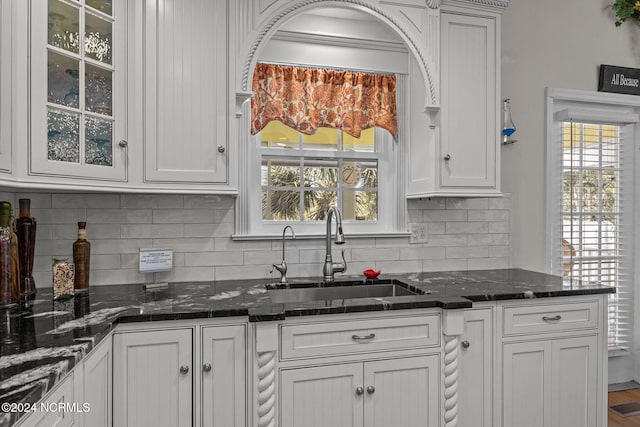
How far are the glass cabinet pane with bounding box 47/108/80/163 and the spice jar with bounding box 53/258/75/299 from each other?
44 cm

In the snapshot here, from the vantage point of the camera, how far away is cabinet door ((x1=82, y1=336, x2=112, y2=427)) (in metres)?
1.38

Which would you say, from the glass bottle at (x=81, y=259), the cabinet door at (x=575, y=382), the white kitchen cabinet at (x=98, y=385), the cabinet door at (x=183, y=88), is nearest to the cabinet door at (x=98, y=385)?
the white kitchen cabinet at (x=98, y=385)

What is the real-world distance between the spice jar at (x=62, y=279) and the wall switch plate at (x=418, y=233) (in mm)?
1786

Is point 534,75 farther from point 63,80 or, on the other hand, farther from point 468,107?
point 63,80

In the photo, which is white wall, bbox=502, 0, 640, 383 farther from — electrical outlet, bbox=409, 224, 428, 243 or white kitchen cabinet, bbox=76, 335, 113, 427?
white kitchen cabinet, bbox=76, 335, 113, 427

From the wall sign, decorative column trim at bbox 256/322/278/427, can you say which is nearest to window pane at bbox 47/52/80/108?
decorative column trim at bbox 256/322/278/427

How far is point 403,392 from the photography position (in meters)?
1.94

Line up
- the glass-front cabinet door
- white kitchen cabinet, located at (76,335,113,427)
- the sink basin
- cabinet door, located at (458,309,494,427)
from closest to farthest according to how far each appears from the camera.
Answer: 1. white kitchen cabinet, located at (76,335,113,427)
2. the glass-front cabinet door
3. cabinet door, located at (458,309,494,427)
4. the sink basin

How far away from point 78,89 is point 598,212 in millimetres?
3262

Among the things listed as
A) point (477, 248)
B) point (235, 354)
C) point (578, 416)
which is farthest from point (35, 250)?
point (578, 416)

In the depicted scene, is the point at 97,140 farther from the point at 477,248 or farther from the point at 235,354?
the point at 477,248

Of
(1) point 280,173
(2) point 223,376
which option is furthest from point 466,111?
(2) point 223,376

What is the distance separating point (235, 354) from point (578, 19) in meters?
3.08

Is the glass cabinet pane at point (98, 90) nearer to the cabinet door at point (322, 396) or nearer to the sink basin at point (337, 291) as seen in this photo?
the sink basin at point (337, 291)
